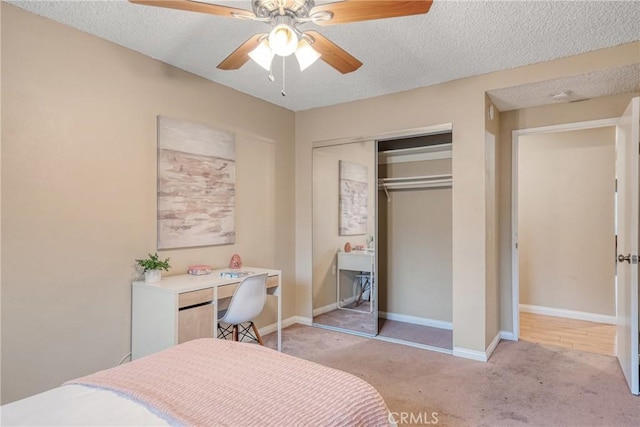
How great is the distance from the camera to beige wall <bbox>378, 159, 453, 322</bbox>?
414 centimetres

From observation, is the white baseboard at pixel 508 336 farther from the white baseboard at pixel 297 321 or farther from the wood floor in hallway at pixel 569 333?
the white baseboard at pixel 297 321

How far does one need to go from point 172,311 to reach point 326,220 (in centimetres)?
217

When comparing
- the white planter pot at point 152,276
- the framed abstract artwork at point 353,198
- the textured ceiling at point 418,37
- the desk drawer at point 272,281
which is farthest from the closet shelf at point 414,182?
the white planter pot at point 152,276

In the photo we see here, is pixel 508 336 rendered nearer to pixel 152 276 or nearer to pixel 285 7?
pixel 152 276

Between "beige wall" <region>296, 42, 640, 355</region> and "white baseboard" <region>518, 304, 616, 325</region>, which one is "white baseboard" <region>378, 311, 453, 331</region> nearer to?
"beige wall" <region>296, 42, 640, 355</region>

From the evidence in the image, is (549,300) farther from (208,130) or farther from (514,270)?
(208,130)

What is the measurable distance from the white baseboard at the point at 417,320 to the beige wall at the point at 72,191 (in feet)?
8.27

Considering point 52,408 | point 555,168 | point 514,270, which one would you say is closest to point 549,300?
point 514,270

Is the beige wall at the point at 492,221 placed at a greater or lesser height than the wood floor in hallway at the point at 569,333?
greater

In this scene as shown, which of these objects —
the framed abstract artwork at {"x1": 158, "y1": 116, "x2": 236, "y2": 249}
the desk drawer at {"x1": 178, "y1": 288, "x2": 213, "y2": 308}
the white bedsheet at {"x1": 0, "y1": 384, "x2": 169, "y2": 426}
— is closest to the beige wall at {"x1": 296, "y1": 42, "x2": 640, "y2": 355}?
the framed abstract artwork at {"x1": 158, "y1": 116, "x2": 236, "y2": 249}

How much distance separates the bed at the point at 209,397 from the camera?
1.15 meters

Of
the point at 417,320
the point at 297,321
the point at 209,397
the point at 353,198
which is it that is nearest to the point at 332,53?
the point at 209,397

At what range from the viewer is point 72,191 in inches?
93.8

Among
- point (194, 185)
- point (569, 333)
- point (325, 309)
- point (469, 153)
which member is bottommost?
point (569, 333)
